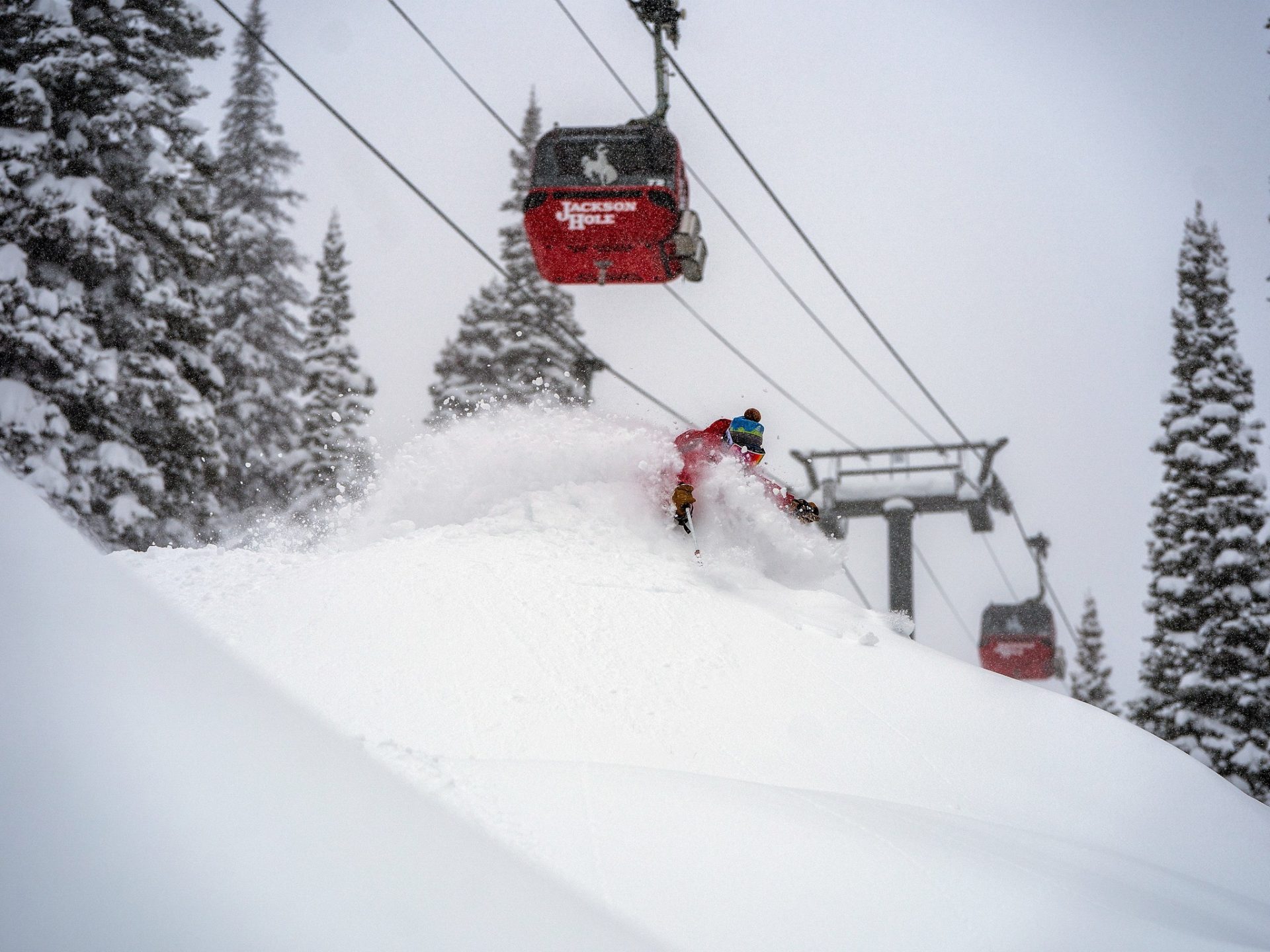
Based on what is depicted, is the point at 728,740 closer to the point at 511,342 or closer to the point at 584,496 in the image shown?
the point at 584,496

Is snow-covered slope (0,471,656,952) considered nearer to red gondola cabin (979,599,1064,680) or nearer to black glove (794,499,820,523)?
black glove (794,499,820,523)

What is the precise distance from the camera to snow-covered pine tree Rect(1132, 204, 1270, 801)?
18.0 meters

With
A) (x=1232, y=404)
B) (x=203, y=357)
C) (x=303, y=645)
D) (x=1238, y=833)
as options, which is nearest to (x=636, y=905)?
(x=303, y=645)

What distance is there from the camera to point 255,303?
75.9 ft

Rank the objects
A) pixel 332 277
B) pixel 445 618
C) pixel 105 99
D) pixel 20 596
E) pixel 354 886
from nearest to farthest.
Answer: pixel 20 596
pixel 354 886
pixel 445 618
pixel 105 99
pixel 332 277

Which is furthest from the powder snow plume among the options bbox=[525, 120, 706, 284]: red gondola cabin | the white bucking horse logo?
the white bucking horse logo

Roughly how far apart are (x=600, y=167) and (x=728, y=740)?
7.48 meters

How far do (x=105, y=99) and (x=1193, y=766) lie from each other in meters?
15.7

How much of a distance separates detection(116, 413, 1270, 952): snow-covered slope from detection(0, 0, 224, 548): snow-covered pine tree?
6056mm

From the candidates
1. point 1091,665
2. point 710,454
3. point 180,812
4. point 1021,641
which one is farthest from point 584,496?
point 1091,665

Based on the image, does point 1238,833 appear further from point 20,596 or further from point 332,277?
point 332,277

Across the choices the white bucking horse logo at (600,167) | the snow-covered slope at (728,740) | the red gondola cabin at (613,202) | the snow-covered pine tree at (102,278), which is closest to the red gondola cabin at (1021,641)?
the snow-covered slope at (728,740)

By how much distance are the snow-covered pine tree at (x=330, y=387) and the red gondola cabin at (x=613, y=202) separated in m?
13.3

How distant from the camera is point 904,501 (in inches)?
674
